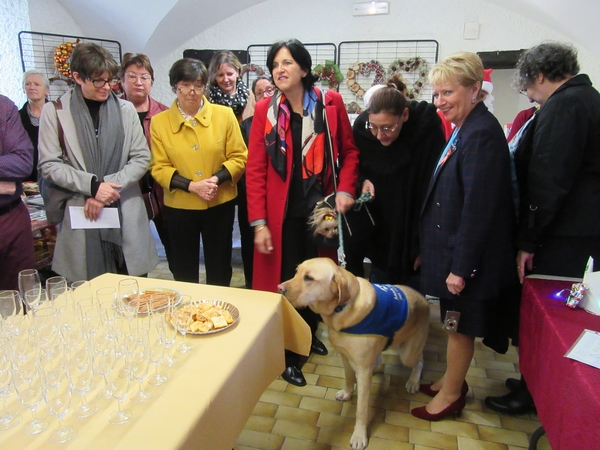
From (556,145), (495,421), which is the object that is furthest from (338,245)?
(495,421)

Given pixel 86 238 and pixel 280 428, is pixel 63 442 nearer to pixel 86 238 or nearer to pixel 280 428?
pixel 280 428

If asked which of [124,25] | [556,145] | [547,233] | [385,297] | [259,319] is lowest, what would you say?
[385,297]

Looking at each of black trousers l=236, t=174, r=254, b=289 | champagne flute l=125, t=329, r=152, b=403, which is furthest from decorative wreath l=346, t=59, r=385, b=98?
champagne flute l=125, t=329, r=152, b=403

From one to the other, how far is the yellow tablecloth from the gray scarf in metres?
0.62

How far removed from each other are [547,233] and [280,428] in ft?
4.49

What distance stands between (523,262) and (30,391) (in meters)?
1.62

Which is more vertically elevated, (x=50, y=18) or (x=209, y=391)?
(x=50, y=18)

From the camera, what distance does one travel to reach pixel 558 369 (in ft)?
3.98

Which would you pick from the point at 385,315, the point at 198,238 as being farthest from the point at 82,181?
the point at 385,315

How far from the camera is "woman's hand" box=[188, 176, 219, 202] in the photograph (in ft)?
6.81

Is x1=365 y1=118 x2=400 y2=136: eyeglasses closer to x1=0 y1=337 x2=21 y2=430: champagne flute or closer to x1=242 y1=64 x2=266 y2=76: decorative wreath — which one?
x1=0 y1=337 x2=21 y2=430: champagne flute

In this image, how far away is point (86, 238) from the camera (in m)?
2.08

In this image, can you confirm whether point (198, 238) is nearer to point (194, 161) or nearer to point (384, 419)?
point (194, 161)

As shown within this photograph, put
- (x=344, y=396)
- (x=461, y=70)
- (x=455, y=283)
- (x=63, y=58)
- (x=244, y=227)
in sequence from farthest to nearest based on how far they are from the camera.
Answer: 1. (x=63, y=58)
2. (x=244, y=227)
3. (x=344, y=396)
4. (x=455, y=283)
5. (x=461, y=70)
